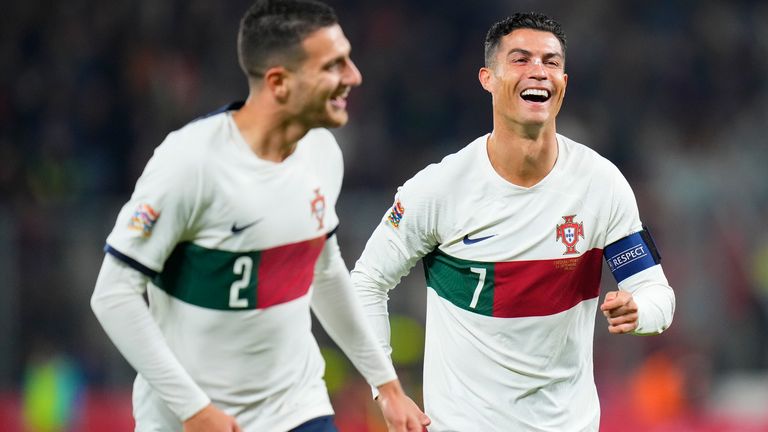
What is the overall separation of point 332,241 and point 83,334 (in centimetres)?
630

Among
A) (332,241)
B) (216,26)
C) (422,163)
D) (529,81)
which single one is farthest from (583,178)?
(216,26)

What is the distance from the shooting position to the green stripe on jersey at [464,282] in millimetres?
4852

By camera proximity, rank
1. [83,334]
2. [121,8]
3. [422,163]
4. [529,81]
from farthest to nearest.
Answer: [121,8] → [422,163] → [83,334] → [529,81]

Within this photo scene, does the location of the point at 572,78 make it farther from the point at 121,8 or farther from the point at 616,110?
the point at 121,8

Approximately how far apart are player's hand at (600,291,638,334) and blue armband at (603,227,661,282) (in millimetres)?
354

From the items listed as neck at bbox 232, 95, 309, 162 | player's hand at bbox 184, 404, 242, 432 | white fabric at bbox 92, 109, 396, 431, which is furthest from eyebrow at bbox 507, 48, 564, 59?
player's hand at bbox 184, 404, 242, 432

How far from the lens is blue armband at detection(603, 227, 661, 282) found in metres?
4.76

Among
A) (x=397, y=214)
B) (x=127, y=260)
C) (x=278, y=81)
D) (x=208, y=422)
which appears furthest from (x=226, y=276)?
(x=397, y=214)

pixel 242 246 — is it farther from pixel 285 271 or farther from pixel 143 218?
pixel 143 218

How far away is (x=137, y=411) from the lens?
4113 millimetres

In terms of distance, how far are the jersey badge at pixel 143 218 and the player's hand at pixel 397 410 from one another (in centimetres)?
108

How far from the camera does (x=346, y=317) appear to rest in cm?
430

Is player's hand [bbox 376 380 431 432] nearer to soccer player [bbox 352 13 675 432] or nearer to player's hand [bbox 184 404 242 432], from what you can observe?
soccer player [bbox 352 13 675 432]

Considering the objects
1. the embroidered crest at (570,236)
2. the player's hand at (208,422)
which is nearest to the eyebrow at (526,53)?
the embroidered crest at (570,236)
